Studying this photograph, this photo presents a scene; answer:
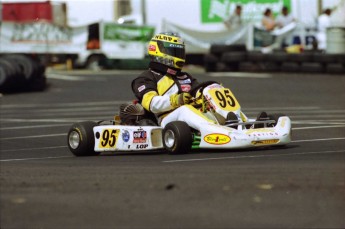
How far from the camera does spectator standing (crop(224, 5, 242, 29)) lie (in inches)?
1110

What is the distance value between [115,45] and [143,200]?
75.9 ft

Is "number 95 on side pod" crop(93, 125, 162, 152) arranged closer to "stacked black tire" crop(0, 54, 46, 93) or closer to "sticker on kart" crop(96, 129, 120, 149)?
"sticker on kart" crop(96, 129, 120, 149)

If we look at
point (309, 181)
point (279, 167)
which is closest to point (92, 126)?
point (279, 167)

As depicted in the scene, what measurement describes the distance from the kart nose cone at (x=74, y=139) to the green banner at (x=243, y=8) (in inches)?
778

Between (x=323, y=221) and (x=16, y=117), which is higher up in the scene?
(x=323, y=221)

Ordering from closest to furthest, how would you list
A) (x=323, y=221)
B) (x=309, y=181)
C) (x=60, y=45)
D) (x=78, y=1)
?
1. (x=323, y=221)
2. (x=309, y=181)
3. (x=60, y=45)
4. (x=78, y=1)

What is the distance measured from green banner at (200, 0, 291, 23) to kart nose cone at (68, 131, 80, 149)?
19760mm

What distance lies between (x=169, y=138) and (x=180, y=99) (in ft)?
1.32

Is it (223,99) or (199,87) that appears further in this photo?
(199,87)

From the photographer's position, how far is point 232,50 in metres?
24.5

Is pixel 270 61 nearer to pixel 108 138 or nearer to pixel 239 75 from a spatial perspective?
pixel 239 75

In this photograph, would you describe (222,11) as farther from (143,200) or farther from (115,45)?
(143,200)

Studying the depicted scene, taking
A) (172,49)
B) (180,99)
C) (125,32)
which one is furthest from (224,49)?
(180,99)

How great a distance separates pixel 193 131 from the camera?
9.41m
